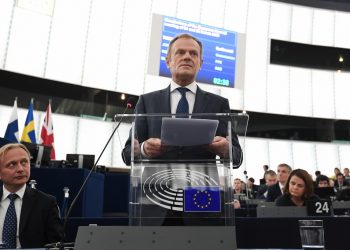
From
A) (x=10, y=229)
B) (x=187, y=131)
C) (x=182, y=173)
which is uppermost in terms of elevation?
(x=187, y=131)

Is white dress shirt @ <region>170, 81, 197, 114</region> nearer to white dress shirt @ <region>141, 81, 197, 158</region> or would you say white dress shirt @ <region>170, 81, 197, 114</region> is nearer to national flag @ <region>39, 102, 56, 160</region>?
white dress shirt @ <region>141, 81, 197, 158</region>

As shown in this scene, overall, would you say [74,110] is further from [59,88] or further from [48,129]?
[48,129]

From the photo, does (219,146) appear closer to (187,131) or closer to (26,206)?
(187,131)

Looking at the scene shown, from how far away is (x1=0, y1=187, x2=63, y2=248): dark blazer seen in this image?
6.93 ft

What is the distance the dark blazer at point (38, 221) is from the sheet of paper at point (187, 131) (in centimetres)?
120

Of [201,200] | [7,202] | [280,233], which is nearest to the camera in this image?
[201,200]

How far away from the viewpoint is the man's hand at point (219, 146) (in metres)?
1.23

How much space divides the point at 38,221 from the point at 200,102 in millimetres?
1236

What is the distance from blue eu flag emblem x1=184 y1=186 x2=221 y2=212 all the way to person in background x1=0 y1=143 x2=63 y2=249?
120cm

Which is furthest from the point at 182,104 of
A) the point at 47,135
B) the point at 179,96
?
the point at 47,135

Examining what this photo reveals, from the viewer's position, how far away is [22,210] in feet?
7.12

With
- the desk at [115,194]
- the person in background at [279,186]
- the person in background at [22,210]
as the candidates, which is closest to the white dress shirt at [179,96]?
the person in background at [22,210]

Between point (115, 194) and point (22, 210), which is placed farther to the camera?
point (115, 194)

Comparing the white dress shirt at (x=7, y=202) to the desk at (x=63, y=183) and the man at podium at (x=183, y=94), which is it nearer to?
the man at podium at (x=183, y=94)
